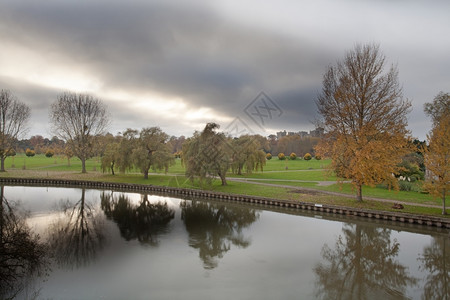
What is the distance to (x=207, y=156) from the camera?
1362 inches

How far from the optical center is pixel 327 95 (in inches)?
1085

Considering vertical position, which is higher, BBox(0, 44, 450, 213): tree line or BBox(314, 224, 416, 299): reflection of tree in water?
BBox(0, 44, 450, 213): tree line

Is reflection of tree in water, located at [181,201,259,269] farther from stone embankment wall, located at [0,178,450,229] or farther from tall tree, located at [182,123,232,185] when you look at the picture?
tall tree, located at [182,123,232,185]

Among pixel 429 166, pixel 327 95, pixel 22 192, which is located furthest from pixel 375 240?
pixel 22 192

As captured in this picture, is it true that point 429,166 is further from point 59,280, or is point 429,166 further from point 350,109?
point 59,280

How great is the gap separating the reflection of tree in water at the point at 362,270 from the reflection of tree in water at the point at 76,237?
1199cm

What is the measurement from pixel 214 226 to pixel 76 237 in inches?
381

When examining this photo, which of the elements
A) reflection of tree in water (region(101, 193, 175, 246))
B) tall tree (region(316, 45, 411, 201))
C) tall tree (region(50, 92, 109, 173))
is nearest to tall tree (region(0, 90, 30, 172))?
tall tree (region(50, 92, 109, 173))

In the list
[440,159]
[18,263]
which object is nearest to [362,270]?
[440,159]

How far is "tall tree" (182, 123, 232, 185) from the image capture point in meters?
34.5

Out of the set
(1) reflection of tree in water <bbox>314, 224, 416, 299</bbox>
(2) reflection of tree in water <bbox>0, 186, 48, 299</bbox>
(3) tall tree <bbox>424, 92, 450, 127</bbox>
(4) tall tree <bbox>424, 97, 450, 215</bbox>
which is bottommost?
(1) reflection of tree in water <bbox>314, 224, 416, 299</bbox>

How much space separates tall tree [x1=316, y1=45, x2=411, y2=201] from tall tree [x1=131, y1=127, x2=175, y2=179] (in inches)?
968

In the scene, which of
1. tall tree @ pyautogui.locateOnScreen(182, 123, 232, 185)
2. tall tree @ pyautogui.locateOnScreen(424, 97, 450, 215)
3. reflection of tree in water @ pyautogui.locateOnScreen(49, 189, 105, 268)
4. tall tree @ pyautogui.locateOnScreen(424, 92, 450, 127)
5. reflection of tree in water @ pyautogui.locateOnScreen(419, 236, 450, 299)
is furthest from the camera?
tall tree @ pyautogui.locateOnScreen(424, 92, 450, 127)

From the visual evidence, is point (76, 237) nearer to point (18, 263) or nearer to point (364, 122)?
point (18, 263)
